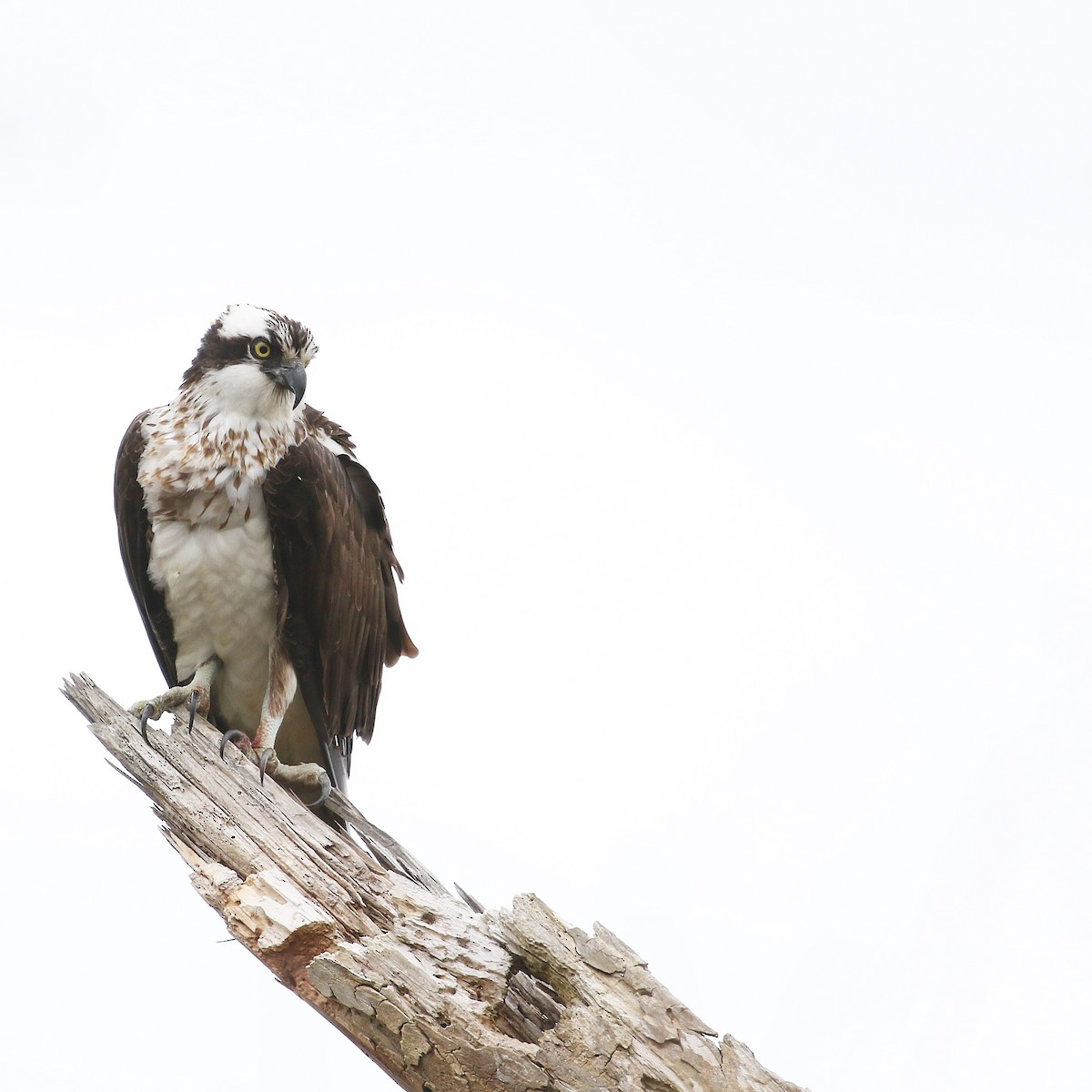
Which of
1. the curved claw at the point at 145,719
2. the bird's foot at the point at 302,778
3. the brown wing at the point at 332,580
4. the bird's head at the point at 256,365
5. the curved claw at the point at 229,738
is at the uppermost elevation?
the bird's head at the point at 256,365

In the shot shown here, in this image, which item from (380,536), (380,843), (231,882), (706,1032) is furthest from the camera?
(380,536)

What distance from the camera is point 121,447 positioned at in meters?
6.26

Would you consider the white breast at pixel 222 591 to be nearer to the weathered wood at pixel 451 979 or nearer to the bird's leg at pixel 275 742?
the bird's leg at pixel 275 742

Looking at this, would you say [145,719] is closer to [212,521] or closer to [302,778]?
[302,778]

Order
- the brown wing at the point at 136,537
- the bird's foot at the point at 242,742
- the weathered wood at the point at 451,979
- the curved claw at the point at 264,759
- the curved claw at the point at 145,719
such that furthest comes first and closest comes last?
1. the brown wing at the point at 136,537
2. the bird's foot at the point at 242,742
3. the curved claw at the point at 264,759
4. the curved claw at the point at 145,719
5. the weathered wood at the point at 451,979

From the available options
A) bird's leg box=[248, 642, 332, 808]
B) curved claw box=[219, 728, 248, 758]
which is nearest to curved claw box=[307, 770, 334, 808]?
bird's leg box=[248, 642, 332, 808]

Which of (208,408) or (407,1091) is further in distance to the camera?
(208,408)

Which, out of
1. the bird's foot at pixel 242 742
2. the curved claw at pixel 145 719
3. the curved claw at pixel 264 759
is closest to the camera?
the curved claw at pixel 145 719

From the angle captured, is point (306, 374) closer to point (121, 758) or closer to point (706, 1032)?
point (121, 758)

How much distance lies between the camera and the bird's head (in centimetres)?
606

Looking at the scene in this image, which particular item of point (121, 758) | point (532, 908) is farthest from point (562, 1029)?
point (121, 758)

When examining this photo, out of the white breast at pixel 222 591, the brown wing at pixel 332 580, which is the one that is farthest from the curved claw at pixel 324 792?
the white breast at pixel 222 591

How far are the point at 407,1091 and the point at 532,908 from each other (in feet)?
2.22

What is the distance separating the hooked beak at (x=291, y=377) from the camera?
6047 mm
